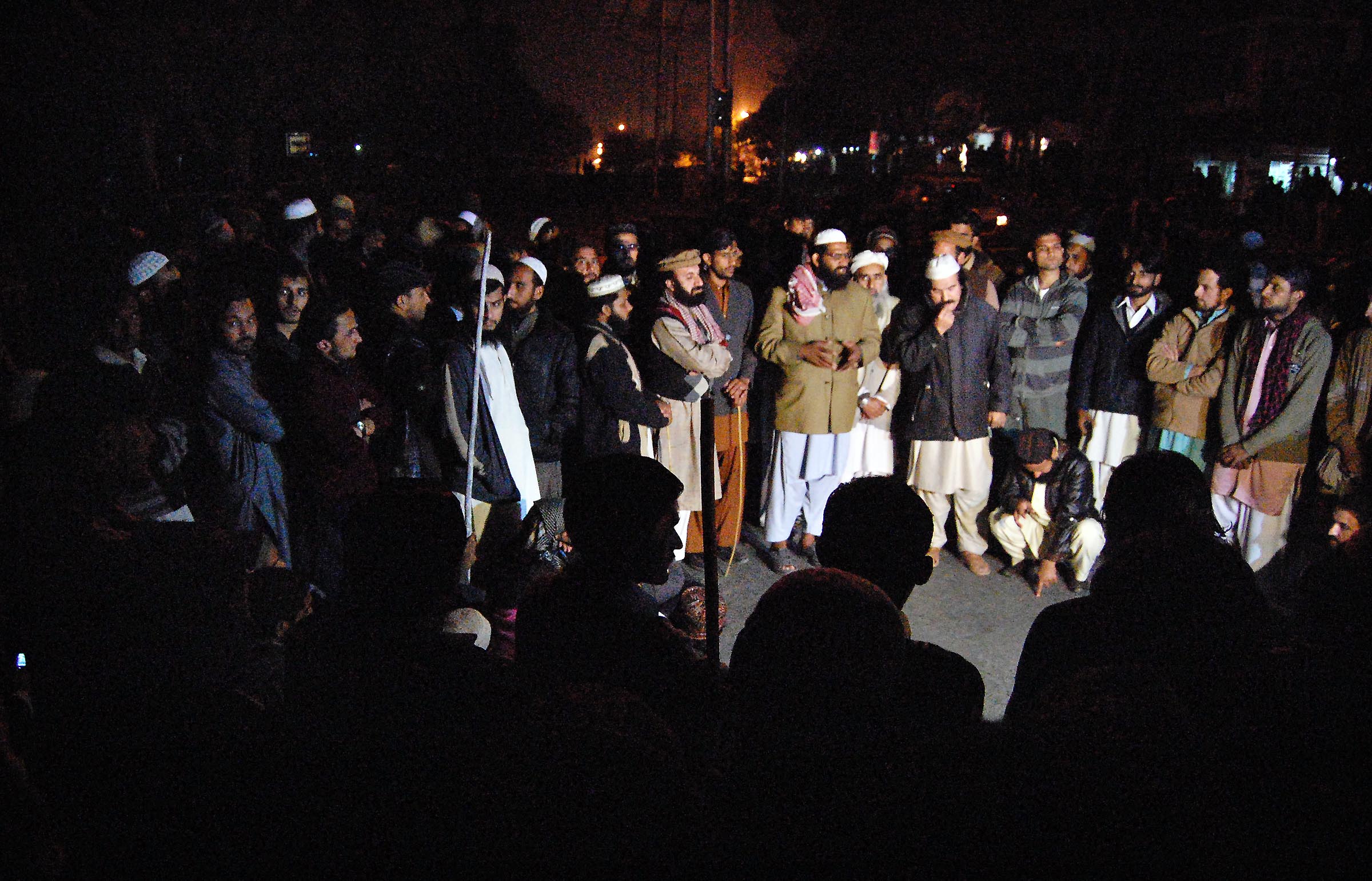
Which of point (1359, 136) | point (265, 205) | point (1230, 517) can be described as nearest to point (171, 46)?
point (265, 205)

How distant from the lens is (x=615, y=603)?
2.38 metres

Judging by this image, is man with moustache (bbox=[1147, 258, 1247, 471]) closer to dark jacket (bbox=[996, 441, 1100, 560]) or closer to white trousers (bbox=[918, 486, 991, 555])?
dark jacket (bbox=[996, 441, 1100, 560])

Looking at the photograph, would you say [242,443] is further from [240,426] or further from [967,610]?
[967,610]

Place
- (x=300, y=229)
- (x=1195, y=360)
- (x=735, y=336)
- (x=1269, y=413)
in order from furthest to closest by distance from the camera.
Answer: (x=300, y=229) < (x=735, y=336) < (x=1195, y=360) < (x=1269, y=413)

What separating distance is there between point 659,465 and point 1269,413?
14.0ft

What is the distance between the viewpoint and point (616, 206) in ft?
85.8

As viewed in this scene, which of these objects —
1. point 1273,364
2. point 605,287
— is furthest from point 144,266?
point 1273,364

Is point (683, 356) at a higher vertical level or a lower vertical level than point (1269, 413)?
higher

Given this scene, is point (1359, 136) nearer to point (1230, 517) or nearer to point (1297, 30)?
point (1297, 30)

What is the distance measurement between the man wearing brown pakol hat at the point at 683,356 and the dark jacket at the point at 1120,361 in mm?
2385

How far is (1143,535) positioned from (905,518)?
77cm

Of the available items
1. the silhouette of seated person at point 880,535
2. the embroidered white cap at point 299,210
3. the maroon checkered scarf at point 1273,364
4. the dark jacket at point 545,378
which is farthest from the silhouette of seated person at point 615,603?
the embroidered white cap at point 299,210

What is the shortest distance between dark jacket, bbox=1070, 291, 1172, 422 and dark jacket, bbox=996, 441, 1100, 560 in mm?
574

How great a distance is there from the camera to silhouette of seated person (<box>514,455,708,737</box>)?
2.16m
